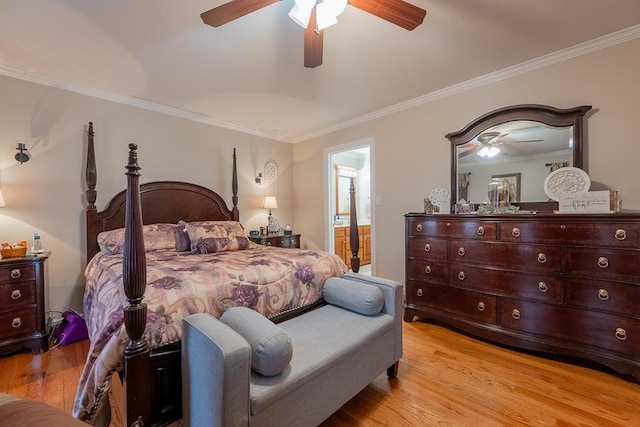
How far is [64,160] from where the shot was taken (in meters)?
2.86

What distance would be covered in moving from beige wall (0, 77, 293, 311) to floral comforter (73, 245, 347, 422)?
94 centimetres

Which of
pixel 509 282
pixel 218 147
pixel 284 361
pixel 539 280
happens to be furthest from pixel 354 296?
pixel 218 147

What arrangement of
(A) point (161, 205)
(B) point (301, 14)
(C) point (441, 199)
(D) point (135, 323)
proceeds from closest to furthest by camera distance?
(D) point (135, 323) < (B) point (301, 14) < (C) point (441, 199) < (A) point (161, 205)

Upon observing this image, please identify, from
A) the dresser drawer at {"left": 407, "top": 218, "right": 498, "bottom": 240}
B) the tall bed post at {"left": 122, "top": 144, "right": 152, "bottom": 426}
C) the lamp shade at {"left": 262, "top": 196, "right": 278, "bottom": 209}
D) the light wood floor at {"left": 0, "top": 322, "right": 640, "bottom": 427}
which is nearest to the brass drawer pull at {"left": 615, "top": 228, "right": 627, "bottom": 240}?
the dresser drawer at {"left": 407, "top": 218, "right": 498, "bottom": 240}

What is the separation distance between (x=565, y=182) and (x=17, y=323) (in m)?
4.64

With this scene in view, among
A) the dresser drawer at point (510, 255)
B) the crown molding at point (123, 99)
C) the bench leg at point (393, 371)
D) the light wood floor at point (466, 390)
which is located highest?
the crown molding at point (123, 99)

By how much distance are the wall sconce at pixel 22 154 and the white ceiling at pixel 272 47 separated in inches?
26.0

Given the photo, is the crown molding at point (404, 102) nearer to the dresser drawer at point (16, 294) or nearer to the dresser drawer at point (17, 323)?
the dresser drawer at point (16, 294)

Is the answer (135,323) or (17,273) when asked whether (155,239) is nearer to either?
(17,273)

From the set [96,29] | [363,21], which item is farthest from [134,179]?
[363,21]

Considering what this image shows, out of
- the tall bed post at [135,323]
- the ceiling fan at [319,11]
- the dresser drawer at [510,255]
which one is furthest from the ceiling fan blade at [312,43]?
the dresser drawer at [510,255]

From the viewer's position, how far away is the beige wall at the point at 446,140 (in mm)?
2193

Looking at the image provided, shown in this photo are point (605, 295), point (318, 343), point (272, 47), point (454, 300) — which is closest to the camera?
point (318, 343)

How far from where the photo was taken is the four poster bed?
122 centimetres
